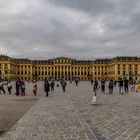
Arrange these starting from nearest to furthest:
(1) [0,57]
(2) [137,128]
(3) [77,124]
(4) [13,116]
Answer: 1. (2) [137,128]
2. (3) [77,124]
3. (4) [13,116]
4. (1) [0,57]

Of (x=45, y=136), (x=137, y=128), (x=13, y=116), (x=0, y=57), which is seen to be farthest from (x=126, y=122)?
(x=0, y=57)

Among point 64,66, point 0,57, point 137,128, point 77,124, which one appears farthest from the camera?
point 64,66

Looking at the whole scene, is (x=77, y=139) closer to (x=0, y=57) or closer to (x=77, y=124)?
(x=77, y=124)

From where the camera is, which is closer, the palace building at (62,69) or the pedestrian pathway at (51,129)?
the pedestrian pathway at (51,129)

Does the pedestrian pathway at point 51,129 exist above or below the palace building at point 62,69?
below

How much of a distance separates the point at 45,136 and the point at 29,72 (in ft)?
569

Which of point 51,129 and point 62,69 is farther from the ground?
point 62,69

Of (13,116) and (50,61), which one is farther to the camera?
(50,61)

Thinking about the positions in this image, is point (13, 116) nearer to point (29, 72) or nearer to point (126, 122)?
point (126, 122)

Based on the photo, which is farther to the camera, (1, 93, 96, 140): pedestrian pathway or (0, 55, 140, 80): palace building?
(0, 55, 140, 80): palace building

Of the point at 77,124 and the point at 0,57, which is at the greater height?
the point at 0,57

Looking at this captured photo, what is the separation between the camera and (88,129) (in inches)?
420

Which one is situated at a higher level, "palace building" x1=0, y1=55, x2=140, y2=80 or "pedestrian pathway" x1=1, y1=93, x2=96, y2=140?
"palace building" x1=0, y1=55, x2=140, y2=80

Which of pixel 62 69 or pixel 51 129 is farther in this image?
pixel 62 69
